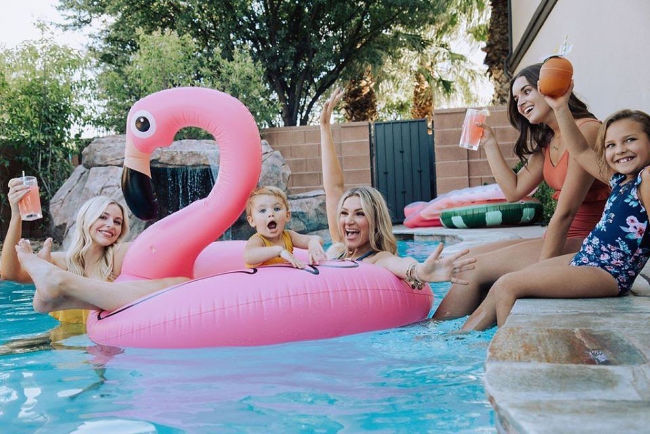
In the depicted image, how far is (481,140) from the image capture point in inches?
155

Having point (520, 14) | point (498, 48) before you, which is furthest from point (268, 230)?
point (498, 48)

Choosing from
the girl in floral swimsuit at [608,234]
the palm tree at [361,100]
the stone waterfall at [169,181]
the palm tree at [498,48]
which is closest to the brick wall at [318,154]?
the stone waterfall at [169,181]

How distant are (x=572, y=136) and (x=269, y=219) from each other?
1.68 metres

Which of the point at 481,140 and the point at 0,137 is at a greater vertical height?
the point at 0,137

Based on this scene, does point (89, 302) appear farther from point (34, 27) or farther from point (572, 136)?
point (34, 27)

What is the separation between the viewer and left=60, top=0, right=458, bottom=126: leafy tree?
16328 mm

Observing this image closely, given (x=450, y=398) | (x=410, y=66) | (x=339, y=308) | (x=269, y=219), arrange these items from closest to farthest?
(x=450, y=398), (x=339, y=308), (x=269, y=219), (x=410, y=66)

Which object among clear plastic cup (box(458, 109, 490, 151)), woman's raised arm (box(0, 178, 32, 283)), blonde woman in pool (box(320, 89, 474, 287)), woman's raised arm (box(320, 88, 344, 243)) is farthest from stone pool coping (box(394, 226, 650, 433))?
woman's raised arm (box(0, 178, 32, 283))

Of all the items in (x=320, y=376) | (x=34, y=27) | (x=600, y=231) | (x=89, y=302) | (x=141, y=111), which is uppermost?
(x=34, y=27)

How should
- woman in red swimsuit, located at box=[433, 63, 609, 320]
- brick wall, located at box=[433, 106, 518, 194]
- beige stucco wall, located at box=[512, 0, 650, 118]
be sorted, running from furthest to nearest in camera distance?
brick wall, located at box=[433, 106, 518, 194] → beige stucco wall, located at box=[512, 0, 650, 118] → woman in red swimsuit, located at box=[433, 63, 609, 320]

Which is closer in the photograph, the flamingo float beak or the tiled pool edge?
the tiled pool edge

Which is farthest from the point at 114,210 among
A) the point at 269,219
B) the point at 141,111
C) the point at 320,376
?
the point at 320,376

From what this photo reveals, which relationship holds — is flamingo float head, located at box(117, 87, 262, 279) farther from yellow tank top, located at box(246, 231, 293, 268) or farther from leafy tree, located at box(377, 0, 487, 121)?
leafy tree, located at box(377, 0, 487, 121)

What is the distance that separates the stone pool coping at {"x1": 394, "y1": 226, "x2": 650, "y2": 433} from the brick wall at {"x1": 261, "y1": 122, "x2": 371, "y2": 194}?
985 centimetres
